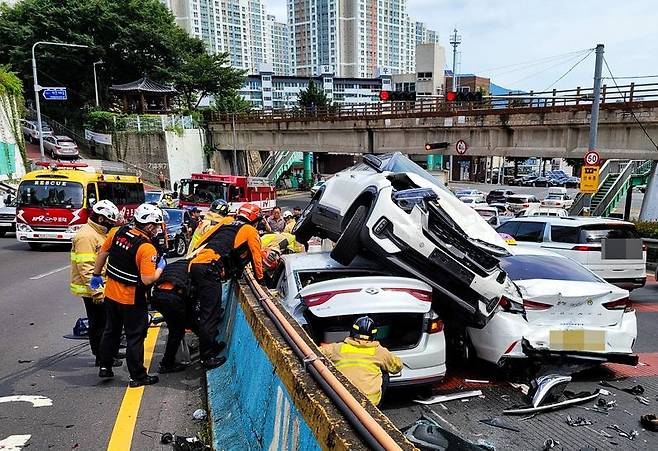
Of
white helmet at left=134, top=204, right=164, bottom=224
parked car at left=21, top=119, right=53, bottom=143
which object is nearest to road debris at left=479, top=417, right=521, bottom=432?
white helmet at left=134, top=204, right=164, bottom=224

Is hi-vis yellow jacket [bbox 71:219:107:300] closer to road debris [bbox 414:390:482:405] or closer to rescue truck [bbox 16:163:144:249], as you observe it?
road debris [bbox 414:390:482:405]

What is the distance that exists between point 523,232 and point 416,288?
728 cm

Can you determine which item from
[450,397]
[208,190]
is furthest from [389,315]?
[208,190]

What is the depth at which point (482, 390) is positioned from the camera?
517cm

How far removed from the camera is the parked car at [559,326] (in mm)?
5109

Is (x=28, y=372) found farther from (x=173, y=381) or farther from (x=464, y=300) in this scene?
(x=464, y=300)

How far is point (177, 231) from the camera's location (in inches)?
591

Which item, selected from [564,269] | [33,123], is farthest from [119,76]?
[564,269]

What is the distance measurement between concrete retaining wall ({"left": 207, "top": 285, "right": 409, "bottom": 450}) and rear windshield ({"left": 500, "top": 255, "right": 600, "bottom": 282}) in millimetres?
3187

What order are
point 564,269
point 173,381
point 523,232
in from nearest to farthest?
point 173,381 → point 564,269 → point 523,232

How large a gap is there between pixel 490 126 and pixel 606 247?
14877 mm

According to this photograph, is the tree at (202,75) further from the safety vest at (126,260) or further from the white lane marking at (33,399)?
the white lane marking at (33,399)

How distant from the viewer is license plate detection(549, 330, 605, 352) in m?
5.11

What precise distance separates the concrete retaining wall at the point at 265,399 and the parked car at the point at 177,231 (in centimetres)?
1012
